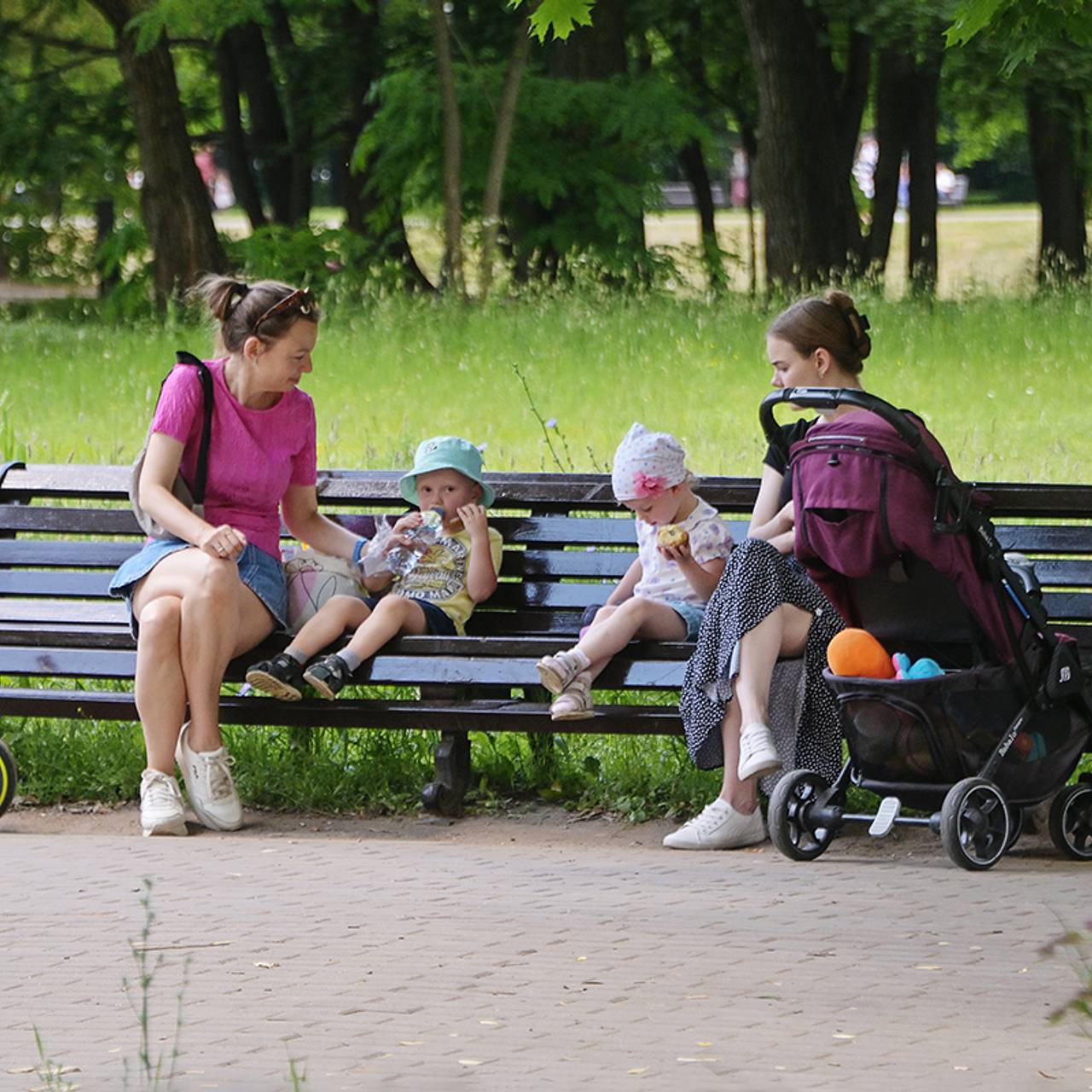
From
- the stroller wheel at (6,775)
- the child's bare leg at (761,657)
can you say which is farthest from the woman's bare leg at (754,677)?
the stroller wheel at (6,775)

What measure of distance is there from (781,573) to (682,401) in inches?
263

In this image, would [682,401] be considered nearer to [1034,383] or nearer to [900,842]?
[1034,383]

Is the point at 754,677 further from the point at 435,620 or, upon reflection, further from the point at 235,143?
the point at 235,143

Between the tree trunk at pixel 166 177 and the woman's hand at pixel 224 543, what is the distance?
13124 millimetres

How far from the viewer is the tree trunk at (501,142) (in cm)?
1720

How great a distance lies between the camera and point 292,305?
6570 millimetres

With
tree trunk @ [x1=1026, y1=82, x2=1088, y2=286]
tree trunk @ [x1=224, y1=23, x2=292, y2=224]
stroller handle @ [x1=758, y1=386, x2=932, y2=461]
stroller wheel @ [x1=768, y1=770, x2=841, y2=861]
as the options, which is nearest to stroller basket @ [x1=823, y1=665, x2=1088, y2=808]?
stroller wheel @ [x1=768, y1=770, x2=841, y2=861]

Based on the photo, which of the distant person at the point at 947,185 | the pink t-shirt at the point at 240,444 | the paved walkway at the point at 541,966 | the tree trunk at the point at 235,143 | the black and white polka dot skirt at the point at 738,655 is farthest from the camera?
the distant person at the point at 947,185

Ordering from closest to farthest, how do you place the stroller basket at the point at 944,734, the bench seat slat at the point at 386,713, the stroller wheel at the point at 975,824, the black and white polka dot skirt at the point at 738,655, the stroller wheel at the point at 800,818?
the stroller wheel at the point at 975,824 < the stroller basket at the point at 944,734 < the stroller wheel at the point at 800,818 < the black and white polka dot skirt at the point at 738,655 < the bench seat slat at the point at 386,713

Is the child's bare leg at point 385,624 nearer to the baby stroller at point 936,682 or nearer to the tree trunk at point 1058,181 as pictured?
the baby stroller at point 936,682

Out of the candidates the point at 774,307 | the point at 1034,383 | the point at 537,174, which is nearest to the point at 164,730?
the point at 1034,383

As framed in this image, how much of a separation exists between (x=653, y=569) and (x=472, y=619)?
85 centimetres

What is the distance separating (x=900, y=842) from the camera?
626 cm

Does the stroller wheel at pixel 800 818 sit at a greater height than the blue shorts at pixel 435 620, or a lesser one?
lesser
